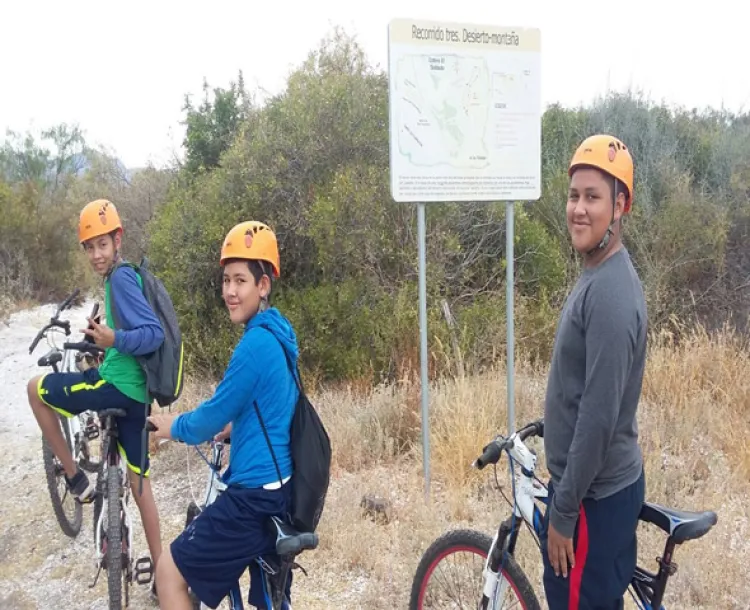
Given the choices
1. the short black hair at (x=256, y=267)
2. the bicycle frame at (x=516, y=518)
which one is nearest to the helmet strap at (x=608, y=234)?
the bicycle frame at (x=516, y=518)

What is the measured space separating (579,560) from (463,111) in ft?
11.3

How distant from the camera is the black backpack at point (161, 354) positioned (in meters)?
3.51

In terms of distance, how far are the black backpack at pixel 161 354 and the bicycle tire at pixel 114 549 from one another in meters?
0.56

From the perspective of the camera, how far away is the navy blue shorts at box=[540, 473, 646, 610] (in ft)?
7.02

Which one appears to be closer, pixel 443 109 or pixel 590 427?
pixel 590 427

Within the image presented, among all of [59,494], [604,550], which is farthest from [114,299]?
[604,550]

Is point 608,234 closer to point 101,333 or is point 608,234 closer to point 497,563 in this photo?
point 497,563

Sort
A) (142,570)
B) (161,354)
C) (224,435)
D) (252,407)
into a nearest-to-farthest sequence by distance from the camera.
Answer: (252,407)
(224,435)
(161,354)
(142,570)

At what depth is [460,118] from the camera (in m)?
4.81

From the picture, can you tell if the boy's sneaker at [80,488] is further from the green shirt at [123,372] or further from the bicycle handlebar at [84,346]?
the green shirt at [123,372]

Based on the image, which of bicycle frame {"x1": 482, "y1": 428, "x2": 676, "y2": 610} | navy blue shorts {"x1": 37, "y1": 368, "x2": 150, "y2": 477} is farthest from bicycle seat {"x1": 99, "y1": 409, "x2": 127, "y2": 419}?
bicycle frame {"x1": 482, "y1": 428, "x2": 676, "y2": 610}

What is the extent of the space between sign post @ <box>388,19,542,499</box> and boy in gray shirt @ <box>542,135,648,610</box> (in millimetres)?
2485

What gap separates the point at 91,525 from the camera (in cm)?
511

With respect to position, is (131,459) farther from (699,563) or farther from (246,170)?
(246,170)
